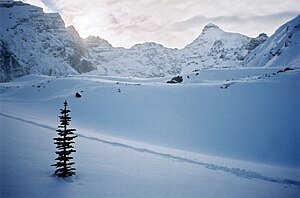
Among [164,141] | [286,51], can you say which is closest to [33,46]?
[286,51]

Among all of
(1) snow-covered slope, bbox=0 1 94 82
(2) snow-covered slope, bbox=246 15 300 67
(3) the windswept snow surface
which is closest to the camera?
(3) the windswept snow surface

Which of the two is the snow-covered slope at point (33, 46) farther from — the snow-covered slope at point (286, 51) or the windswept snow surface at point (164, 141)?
the windswept snow surface at point (164, 141)

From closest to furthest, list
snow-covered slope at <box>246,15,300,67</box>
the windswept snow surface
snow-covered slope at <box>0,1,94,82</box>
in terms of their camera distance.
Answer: the windswept snow surface < snow-covered slope at <box>246,15,300,67</box> < snow-covered slope at <box>0,1,94,82</box>

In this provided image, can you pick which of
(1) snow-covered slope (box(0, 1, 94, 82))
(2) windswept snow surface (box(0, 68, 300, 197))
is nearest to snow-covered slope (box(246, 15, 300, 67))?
(2) windswept snow surface (box(0, 68, 300, 197))

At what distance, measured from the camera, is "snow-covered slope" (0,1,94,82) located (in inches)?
5527

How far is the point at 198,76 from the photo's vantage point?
156ft

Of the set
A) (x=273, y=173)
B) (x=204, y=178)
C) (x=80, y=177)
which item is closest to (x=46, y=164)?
(x=80, y=177)

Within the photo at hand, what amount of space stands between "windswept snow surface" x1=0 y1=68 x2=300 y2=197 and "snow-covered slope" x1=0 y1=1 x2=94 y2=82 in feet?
370

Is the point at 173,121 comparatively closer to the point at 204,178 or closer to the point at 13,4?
the point at 204,178

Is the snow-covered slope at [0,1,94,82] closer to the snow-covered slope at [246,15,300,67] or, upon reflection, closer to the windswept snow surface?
the snow-covered slope at [246,15,300,67]

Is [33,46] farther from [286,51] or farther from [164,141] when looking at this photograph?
[164,141]

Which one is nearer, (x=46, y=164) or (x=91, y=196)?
(x=91, y=196)

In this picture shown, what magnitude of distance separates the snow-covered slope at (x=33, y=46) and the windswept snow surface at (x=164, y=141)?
370 feet

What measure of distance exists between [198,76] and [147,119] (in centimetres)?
2368
